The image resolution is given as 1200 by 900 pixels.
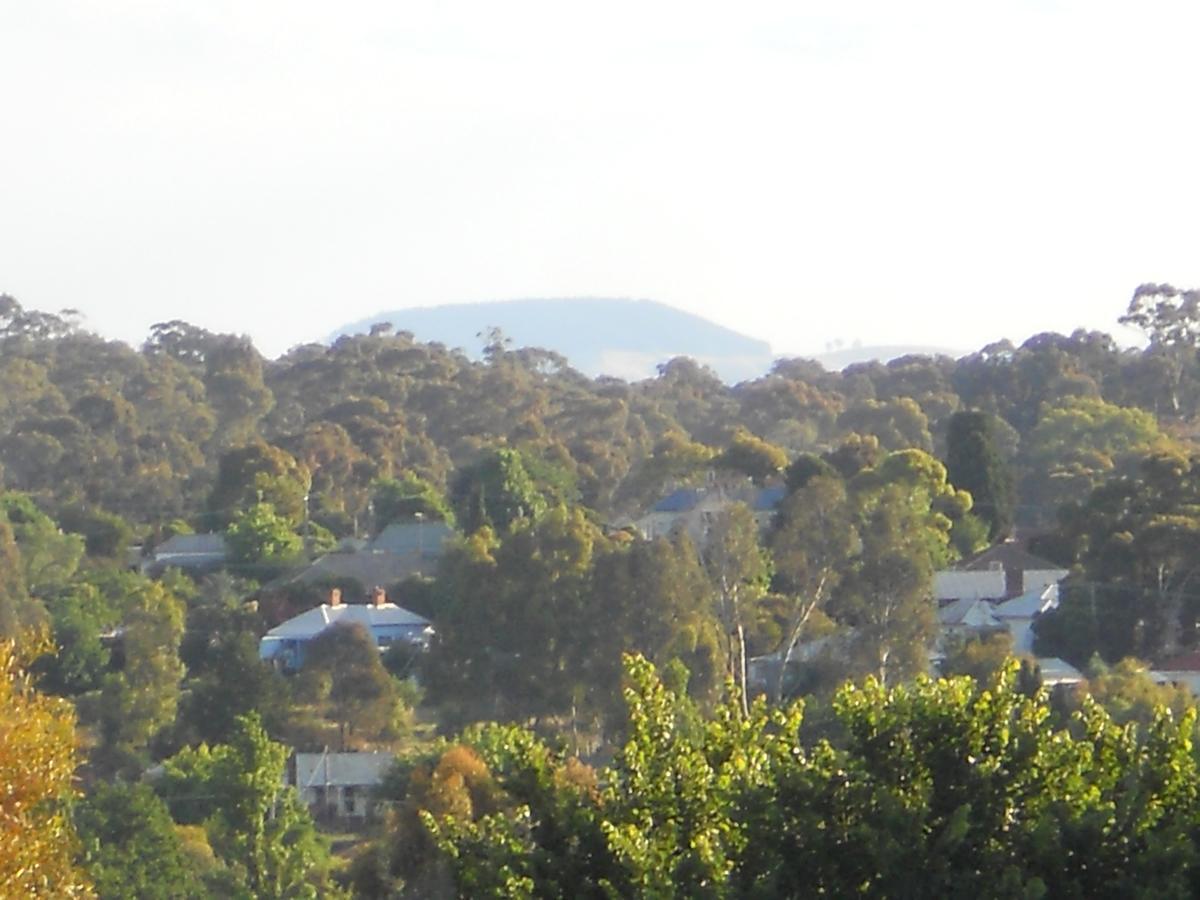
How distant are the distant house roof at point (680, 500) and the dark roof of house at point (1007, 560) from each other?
716 cm

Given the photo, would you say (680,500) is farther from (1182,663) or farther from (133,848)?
(133,848)

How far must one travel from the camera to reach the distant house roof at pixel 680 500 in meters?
43.5

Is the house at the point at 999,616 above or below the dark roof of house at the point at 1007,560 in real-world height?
below

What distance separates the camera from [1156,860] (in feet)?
24.6

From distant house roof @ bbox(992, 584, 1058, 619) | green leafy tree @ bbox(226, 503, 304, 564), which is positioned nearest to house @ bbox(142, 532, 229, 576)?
green leafy tree @ bbox(226, 503, 304, 564)

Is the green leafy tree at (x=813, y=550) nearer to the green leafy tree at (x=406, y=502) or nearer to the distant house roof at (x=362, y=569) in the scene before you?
the distant house roof at (x=362, y=569)

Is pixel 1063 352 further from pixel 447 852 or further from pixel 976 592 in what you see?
pixel 447 852

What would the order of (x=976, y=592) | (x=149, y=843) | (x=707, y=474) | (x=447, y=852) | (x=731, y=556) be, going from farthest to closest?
1. (x=707, y=474)
2. (x=976, y=592)
3. (x=731, y=556)
4. (x=149, y=843)
5. (x=447, y=852)

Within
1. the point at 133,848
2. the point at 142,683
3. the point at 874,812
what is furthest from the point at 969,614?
the point at 874,812

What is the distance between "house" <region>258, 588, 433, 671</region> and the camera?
33.1 metres

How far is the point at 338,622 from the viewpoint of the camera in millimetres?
32406

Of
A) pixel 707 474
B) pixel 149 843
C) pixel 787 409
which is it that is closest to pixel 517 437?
pixel 787 409

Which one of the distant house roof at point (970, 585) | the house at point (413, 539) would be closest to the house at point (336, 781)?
the distant house roof at point (970, 585)

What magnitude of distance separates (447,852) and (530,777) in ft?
1.46
